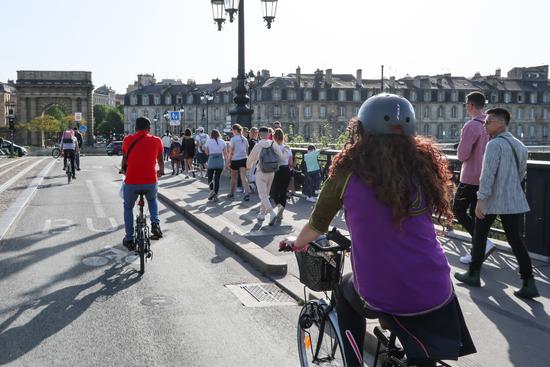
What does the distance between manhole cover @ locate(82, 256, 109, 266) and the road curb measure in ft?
6.05

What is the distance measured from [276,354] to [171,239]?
5766 mm

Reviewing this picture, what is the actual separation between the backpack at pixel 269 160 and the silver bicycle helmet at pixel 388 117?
335 inches

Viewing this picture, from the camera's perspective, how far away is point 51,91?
10612 centimetres

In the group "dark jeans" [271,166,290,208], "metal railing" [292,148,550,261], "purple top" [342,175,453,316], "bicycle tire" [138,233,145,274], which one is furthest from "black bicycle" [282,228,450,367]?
"dark jeans" [271,166,290,208]

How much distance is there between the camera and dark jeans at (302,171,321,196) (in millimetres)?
15484

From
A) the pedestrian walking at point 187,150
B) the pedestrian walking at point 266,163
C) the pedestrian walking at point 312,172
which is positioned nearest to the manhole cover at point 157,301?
the pedestrian walking at point 266,163

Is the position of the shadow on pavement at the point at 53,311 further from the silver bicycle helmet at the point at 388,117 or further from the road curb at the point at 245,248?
the silver bicycle helmet at the point at 388,117

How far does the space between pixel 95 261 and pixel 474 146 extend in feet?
16.7

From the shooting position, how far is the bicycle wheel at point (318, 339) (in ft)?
10.9

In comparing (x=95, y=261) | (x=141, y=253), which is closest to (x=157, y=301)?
(x=141, y=253)

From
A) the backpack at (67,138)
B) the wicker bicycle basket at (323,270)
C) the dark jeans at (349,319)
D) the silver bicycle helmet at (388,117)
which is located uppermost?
the silver bicycle helmet at (388,117)

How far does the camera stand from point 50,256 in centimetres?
885

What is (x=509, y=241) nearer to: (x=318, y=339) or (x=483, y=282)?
(x=483, y=282)

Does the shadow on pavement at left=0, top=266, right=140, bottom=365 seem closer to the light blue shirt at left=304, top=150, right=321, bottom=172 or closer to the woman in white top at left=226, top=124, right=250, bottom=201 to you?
the woman in white top at left=226, top=124, right=250, bottom=201
